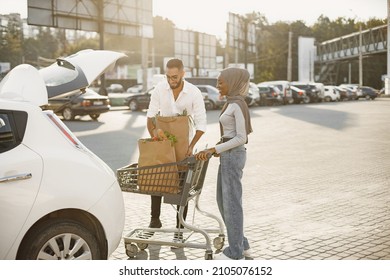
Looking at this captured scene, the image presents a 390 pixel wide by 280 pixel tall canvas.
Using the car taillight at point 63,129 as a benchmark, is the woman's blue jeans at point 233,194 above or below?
below

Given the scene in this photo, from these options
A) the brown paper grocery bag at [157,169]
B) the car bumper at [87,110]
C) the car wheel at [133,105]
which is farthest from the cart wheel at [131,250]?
the car wheel at [133,105]

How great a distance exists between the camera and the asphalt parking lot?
16.0 ft

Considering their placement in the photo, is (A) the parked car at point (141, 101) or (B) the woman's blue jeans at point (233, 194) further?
(A) the parked car at point (141, 101)

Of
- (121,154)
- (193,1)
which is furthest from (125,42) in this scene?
(193,1)

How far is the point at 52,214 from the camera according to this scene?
11.5 ft

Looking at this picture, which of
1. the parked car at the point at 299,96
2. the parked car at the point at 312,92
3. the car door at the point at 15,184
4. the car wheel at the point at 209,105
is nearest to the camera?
the car door at the point at 15,184

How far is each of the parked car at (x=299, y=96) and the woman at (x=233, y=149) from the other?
3258 cm

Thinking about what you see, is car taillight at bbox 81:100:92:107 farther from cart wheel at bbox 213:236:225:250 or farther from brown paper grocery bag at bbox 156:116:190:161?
brown paper grocery bag at bbox 156:116:190:161

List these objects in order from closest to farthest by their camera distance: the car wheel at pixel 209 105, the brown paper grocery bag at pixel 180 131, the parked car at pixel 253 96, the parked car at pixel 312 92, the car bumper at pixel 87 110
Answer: the brown paper grocery bag at pixel 180 131
the car bumper at pixel 87 110
the car wheel at pixel 209 105
the parked car at pixel 253 96
the parked car at pixel 312 92

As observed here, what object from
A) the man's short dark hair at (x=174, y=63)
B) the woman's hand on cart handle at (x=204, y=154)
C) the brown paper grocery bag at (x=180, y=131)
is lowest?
the woman's hand on cart handle at (x=204, y=154)

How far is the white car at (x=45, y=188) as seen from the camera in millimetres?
3312

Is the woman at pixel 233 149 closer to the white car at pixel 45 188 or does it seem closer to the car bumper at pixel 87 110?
the white car at pixel 45 188

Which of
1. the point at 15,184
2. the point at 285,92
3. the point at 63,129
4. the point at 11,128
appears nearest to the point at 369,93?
the point at 63,129
